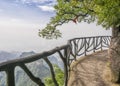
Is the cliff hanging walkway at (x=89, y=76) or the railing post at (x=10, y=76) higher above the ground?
the railing post at (x=10, y=76)

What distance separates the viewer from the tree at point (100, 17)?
1012 centimetres

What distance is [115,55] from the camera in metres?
12.1

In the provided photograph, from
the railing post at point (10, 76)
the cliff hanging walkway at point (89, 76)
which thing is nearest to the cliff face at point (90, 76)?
the cliff hanging walkway at point (89, 76)

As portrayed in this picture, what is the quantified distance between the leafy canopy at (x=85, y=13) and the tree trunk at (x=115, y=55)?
1.70ft

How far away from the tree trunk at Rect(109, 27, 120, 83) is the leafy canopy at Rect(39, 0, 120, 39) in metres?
0.52

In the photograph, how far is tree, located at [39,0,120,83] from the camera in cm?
1012

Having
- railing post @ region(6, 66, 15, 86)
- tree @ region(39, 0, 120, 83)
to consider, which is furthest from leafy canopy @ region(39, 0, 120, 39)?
railing post @ region(6, 66, 15, 86)

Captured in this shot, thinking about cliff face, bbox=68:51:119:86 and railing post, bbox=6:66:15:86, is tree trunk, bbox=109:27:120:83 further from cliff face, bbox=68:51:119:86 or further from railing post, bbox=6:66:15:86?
railing post, bbox=6:66:15:86

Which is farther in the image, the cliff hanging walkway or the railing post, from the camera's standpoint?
the cliff hanging walkway

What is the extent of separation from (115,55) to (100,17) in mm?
2193

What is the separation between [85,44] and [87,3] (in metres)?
3.51

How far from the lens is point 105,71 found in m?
12.9

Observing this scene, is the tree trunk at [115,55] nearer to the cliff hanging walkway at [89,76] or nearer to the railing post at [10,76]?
the cliff hanging walkway at [89,76]

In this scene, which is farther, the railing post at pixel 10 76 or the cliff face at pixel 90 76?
the cliff face at pixel 90 76
